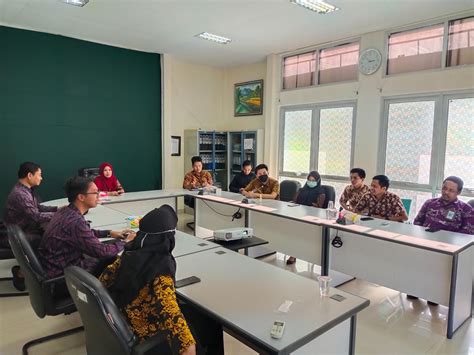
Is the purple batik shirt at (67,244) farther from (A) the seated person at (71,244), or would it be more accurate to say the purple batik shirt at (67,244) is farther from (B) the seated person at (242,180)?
(B) the seated person at (242,180)

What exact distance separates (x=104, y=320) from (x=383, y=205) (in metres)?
3.25

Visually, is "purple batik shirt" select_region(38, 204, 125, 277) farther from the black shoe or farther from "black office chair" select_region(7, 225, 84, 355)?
the black shoe

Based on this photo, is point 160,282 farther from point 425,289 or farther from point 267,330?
point 425,289

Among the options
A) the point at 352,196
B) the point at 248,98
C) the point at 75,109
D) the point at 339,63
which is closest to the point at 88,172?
the point at 75,109

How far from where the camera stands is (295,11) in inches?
165

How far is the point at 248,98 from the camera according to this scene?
6918mm

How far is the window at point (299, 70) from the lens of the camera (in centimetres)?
586

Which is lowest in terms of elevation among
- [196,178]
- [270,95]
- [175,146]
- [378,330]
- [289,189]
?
[378,330]

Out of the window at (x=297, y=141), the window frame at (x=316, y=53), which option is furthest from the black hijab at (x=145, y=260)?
the window at (x=297, y=141)

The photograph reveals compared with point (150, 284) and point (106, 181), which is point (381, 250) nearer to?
point (150, 284)

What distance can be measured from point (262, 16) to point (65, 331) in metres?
4.09

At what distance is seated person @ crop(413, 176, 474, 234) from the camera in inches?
123

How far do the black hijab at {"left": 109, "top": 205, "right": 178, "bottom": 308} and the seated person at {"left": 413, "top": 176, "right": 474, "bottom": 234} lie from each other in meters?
2.68

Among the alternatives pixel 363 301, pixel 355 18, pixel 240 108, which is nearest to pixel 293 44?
pixel 355 18
